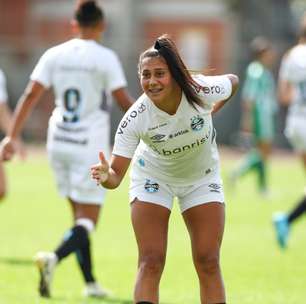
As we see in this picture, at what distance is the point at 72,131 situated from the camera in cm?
1018

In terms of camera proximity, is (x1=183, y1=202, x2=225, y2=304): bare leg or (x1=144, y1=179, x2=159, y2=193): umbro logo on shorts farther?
(x1=144, y1=179, x2=159, y2=193): umbro logo on shorts

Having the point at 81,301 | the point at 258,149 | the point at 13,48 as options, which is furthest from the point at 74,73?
the point at 13,48

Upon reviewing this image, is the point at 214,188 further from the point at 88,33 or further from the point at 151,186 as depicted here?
the point at 88,33

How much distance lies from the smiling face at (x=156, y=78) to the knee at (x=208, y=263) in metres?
1.05

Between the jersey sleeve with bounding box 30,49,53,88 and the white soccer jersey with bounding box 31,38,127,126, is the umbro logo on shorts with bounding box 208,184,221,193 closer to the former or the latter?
the white soccer jersey with bounding box 31,38,127,126

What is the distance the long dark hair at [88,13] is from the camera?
9.90 metres

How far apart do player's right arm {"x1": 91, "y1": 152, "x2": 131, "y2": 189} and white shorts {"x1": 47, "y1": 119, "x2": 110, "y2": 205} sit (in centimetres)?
264

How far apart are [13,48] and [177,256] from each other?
1157 inches

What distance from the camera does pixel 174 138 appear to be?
7.49 metres

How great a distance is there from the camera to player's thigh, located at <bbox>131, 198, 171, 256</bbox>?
24.8ft

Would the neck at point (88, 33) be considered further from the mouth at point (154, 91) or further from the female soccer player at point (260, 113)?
the female soccer player at point (260, 113)

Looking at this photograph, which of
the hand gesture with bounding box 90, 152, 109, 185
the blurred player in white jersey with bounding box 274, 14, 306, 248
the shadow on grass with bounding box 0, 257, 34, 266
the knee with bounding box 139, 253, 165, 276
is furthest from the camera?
the blurred player in white jersey with bounding box 274, 14, 306, 248

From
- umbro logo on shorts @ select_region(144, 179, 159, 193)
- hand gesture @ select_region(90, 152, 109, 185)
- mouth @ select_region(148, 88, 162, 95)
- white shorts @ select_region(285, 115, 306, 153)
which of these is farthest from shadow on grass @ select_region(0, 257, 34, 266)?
mouth @ select_region(148, 88, 162, 95)

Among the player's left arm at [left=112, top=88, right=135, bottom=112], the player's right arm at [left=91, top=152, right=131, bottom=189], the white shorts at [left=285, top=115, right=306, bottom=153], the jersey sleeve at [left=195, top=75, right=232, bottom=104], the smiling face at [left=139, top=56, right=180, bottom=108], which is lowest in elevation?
the white shorts at [left=285, top=115, right=306, bottom=153]
